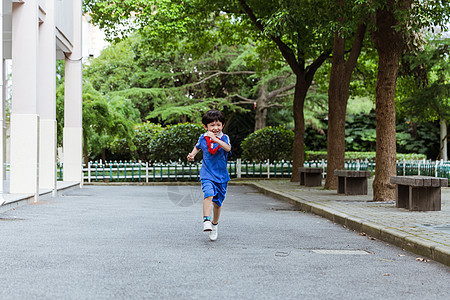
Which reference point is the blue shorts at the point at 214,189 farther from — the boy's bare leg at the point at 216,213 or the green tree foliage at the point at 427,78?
the green tree foliage at the point at 427,78

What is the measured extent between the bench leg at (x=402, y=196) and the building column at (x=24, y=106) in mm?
7841

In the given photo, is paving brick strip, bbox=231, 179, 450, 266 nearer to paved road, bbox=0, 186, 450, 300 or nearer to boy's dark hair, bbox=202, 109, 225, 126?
paved road, bbox=0, 186, 450, 300

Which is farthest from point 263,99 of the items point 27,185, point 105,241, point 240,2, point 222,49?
point 105,241

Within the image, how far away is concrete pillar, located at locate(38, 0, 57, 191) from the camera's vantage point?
15023mm

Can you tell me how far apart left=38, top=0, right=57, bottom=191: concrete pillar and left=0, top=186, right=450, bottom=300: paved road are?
17.6ft

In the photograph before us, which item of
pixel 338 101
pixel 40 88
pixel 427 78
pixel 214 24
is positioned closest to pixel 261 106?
pixel 214 24

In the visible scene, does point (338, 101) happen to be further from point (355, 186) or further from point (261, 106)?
point (261, 106)

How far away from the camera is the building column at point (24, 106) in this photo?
12.9 meters

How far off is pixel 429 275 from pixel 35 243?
4.48m

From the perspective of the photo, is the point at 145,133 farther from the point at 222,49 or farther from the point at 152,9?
the point at 222,49

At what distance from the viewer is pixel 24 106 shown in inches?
508

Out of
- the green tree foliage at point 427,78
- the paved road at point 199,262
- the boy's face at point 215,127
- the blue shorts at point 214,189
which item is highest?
the green tree foliage at point 427,78

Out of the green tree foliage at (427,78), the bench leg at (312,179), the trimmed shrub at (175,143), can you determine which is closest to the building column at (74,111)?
the trimmed shrub at (175,143)

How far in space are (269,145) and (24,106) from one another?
14029mm
